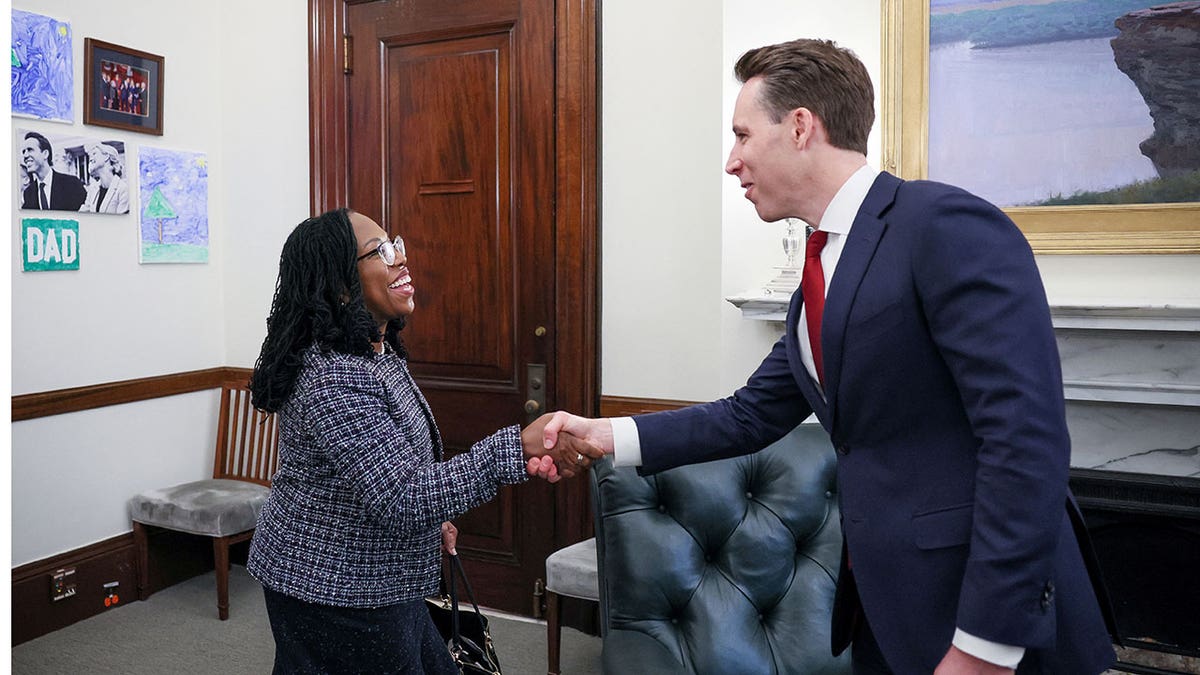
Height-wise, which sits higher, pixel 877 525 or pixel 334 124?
pixel 334 124

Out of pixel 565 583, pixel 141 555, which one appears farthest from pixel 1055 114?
pixel 141 555

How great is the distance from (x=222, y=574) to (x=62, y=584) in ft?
1.90

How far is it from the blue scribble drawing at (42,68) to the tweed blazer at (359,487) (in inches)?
89.9

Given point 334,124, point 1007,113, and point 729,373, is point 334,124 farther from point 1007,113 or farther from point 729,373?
point 1007,113

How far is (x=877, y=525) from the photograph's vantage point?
1315 mm

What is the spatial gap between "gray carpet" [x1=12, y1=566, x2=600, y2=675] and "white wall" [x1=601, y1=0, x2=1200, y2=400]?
979 mm

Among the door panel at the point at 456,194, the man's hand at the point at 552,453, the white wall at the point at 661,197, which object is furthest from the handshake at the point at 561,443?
the door panel at the point at 456,194

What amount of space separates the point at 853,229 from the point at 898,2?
174 centimetres

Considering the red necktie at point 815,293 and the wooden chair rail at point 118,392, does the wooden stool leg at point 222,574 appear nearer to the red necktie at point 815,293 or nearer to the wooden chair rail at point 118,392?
the wooden chair rail at point 118,392

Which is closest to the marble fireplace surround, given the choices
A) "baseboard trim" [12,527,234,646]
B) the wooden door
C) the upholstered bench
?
the wooden door

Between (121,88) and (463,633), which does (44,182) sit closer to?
(121,88)

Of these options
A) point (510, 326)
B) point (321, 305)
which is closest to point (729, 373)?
point (510, 326)

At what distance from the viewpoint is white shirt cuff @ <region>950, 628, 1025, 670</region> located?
115cm

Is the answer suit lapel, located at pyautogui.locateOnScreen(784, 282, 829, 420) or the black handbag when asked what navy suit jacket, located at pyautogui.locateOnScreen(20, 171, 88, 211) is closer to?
the black handbag
